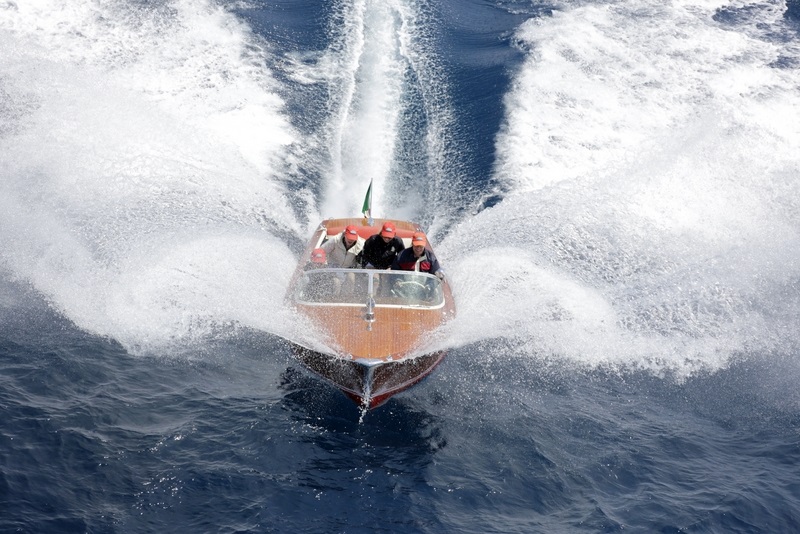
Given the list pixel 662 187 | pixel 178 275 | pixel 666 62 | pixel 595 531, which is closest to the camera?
pixel 595 531

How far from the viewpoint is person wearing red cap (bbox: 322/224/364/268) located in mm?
11375

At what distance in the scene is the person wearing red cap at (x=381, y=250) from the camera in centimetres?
1131

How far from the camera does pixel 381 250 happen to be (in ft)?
37.3

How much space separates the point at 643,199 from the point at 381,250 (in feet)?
18.9

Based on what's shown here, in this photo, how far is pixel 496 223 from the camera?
13445 mm

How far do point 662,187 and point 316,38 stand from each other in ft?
29.8

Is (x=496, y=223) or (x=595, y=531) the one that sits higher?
(x=595, y=531)

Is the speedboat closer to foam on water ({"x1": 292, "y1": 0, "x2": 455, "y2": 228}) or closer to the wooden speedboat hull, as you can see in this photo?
the wooden speedboat hull

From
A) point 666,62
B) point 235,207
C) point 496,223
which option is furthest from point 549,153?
point 235,207

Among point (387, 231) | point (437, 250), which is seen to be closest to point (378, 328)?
point (387, 231)

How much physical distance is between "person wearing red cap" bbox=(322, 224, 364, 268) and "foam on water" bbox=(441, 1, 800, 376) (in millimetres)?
1742

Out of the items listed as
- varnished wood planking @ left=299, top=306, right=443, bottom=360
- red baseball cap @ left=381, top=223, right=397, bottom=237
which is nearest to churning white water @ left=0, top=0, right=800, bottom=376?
varnished wood planking @ left=299, top=306, right=443, bottom=360

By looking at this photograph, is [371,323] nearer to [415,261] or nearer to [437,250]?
[415,261]

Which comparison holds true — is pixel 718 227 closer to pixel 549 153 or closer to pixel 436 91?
pixel 549 153
